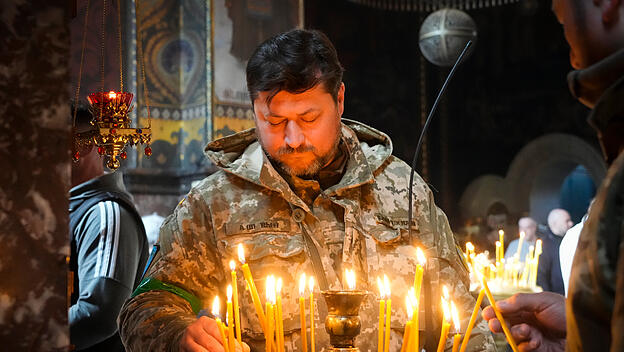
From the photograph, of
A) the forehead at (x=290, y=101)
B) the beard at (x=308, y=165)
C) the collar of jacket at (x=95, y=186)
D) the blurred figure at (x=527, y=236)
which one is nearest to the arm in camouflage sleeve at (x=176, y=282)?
the beard at (x=308, y=165)

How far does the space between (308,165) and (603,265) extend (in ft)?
5.10

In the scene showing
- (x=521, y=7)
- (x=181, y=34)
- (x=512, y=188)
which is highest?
(x=521, y=7)

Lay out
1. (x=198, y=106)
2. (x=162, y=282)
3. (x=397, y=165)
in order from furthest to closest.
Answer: (x=198, y=106)
(x=397, y=165)
(x=162, y=282)

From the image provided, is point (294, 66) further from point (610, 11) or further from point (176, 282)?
point (610, 11)

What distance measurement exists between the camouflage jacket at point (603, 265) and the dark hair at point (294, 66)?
1419mm

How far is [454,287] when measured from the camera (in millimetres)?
2475

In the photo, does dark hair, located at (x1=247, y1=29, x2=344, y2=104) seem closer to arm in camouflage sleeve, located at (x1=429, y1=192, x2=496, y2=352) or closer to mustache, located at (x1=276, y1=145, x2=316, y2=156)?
mustache, located at (x1=276, y1=145, x2=316, y2=156)

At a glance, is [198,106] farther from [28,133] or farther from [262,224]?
[28,133]

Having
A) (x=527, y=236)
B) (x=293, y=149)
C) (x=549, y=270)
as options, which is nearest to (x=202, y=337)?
(x=293, y=149)

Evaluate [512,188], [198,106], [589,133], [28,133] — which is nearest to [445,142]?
[512,188]

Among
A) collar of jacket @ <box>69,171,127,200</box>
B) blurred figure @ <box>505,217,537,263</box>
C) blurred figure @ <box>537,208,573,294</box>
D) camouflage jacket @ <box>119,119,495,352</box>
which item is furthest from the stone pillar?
blurred figure @ <box>505,217,537,263</box>

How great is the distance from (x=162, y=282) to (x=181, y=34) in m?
6.85

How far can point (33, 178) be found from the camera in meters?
1.14

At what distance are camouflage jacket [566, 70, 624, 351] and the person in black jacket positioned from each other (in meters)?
2.26
